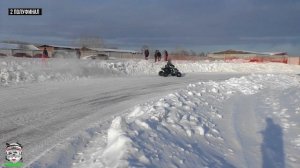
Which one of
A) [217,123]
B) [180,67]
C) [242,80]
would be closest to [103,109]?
[217,123]

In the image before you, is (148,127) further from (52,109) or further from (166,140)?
(52,109)

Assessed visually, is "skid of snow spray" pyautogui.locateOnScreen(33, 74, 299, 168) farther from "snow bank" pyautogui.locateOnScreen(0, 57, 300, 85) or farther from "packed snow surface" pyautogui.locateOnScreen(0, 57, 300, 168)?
"snow bank" pyautogui.locateOnScreen(0, 57, 300, 85)

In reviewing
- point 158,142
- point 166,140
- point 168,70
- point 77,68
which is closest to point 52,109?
point 166,140

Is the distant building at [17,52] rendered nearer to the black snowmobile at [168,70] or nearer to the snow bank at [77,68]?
the snow bank at [77,68]

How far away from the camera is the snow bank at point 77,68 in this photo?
21.6 meters

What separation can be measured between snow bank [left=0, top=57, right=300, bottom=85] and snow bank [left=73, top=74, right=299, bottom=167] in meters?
11.7

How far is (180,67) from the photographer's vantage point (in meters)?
45.7

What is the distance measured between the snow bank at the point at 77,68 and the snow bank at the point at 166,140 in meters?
11.7

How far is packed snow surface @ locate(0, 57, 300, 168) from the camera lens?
23.3 ft

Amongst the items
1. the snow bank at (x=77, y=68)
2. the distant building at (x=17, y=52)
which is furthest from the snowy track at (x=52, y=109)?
the distant building at (x=17, y=52)

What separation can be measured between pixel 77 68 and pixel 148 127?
19781mm

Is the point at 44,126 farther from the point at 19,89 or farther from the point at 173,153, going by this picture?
the point at 19,89

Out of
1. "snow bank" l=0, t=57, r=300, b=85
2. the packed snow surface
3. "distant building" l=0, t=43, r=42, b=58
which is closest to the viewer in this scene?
the packed snow surface

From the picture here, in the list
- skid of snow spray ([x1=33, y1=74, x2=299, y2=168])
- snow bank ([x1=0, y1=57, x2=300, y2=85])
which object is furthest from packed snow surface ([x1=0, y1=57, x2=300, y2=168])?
snow bank ([x1=0, y1=57, x2=300, y2=85])
